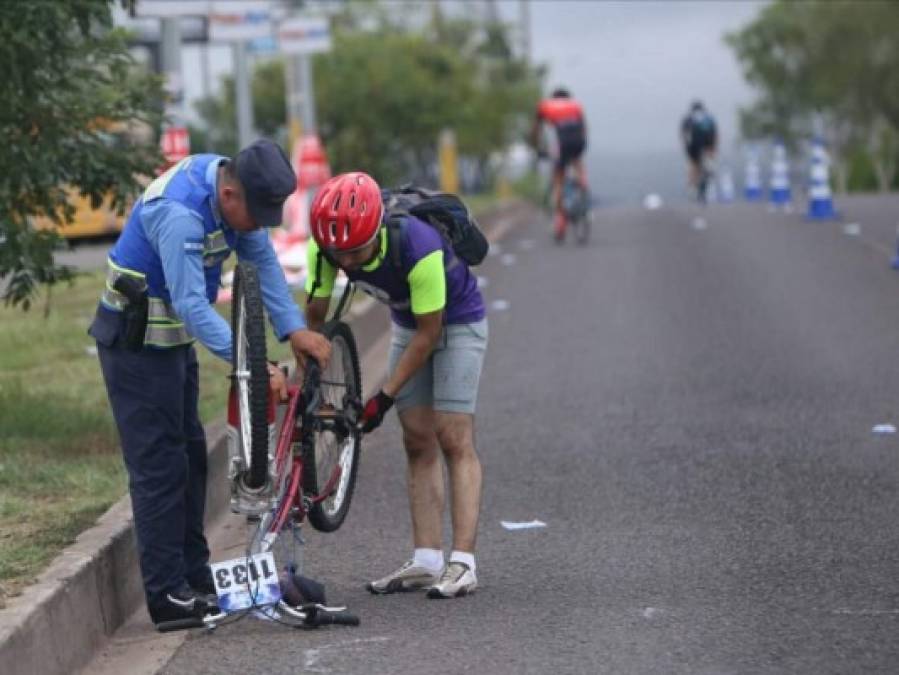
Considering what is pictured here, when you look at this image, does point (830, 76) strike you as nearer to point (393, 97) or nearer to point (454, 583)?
point (393, 97)

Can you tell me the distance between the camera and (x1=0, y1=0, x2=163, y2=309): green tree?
10672 mm

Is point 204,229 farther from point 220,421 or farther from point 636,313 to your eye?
point 636,313

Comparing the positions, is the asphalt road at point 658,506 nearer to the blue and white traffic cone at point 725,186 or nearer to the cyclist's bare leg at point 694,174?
the cyclist's bare leg at point 694,174

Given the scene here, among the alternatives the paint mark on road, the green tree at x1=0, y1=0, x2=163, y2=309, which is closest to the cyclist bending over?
the green tree at x1=0, y1=0, x2=163, y2=309

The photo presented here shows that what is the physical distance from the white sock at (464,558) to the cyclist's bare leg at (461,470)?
0.05 meters

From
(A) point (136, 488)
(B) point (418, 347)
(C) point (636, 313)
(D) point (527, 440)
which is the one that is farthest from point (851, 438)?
(C) point (636, 313)

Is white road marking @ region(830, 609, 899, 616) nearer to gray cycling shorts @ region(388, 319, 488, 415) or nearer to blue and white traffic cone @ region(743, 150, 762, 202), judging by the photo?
gray cycling shorts @ region(388, 319, 488, 415)

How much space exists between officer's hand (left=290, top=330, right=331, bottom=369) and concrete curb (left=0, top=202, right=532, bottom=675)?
1097 millimetres

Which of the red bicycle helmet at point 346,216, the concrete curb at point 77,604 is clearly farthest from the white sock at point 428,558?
the red bicycle helmet at point 346,216

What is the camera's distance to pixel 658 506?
9773 mm

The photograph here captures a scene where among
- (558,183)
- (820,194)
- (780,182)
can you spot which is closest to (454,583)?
(558,183)

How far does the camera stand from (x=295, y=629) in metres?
7.53

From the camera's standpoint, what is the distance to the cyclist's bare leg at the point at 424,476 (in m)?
8.28

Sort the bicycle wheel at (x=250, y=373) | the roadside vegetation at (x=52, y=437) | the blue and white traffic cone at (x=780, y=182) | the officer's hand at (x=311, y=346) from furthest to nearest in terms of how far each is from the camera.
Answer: the blue and white traffic cone at (x=780, y=182), the roadside vegetation at (x=52, y=437), the officer's hand at (x=311, y=346), the bicycle wheel at (x=250, y=373)
